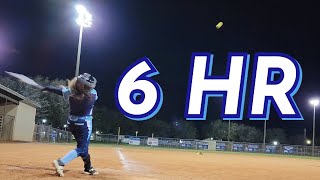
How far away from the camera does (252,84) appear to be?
3478cm

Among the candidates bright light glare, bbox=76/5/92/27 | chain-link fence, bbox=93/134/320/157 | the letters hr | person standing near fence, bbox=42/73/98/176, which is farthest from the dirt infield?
chain-link fence, bbox=93/134/320/157

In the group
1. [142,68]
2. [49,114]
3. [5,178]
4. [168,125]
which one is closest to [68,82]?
[5,178]

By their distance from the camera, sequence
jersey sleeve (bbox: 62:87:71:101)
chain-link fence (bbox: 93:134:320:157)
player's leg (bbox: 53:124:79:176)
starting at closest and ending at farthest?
player's leg (bbox: 53:124:79:176) → jersey sleeve (bbox: 62:87:71:101) → chain-link fence (bbox: 93:134:320:157)

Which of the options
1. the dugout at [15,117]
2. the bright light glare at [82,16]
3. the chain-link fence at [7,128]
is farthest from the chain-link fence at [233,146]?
the bright light glare at [82,16]

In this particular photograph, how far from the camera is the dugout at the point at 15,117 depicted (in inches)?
1485

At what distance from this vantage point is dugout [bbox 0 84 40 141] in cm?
3772

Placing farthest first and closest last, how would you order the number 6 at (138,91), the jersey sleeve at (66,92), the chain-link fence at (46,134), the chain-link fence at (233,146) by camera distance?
the chain-link fence at (233,146) → the chain-link fence at (46,134) → the number 6 at (138,91) → the jersey sleeve at (66,92)

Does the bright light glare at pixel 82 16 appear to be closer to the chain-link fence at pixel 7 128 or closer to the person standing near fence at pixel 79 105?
the person standing near fence at pixel 79 105

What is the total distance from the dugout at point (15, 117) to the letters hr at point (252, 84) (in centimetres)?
1514

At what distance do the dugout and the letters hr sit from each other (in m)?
15.1

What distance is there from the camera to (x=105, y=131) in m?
116

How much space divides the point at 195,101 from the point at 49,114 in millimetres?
39197

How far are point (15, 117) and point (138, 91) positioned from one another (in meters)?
15.6

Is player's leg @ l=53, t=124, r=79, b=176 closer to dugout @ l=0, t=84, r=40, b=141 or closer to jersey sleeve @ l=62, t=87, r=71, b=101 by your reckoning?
jersey sleeve @ l=62, t=87, r=71, b=101
